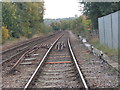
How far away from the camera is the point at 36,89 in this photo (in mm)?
7293

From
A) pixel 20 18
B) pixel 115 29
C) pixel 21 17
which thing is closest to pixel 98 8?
pixel 115 29

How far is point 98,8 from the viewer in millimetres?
23375

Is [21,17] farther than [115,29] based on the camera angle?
Yes

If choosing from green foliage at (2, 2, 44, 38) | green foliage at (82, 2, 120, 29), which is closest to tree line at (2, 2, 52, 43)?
green foliage at (2, 2, 44, 38)

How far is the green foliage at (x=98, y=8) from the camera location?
2077cm

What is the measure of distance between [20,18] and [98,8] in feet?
90.6

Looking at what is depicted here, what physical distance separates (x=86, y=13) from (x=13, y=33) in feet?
62.7

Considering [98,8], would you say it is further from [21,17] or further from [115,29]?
[21,17]

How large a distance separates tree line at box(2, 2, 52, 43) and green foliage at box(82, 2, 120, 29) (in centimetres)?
1263

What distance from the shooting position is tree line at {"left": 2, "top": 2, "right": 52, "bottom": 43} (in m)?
36.4

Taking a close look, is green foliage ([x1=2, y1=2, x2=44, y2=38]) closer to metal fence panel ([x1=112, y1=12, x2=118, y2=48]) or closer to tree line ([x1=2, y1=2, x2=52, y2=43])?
tree line ([x1=2, y1=2, x2=52, y2=43])

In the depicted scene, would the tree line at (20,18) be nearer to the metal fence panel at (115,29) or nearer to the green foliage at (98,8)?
the green foliage at (98,8)

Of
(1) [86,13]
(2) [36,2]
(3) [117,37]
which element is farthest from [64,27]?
(3) [117,37]

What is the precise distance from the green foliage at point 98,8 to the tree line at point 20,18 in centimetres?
1263
